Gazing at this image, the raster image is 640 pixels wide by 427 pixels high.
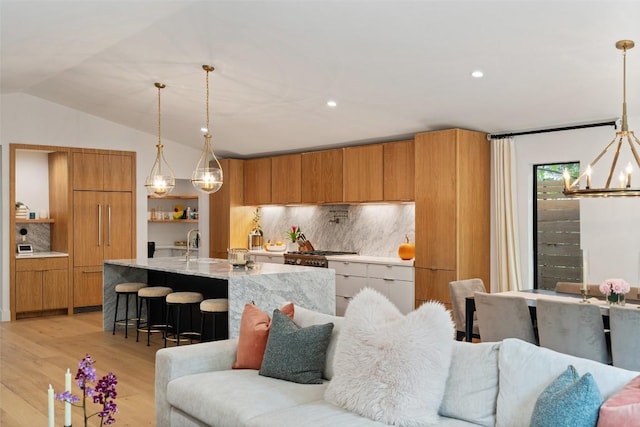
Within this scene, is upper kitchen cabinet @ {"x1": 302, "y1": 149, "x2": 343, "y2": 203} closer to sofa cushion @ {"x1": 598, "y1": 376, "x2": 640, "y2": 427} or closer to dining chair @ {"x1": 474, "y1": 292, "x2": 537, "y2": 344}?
dining chair @ {"x1": 474, "y1": 292, "x2": 537, "y2": 344}

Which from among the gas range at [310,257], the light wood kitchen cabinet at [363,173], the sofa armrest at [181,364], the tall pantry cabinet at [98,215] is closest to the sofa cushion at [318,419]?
the sofa armrest at [181,364]

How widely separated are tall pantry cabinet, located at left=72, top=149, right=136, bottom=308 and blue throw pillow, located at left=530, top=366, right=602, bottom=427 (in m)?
8.05

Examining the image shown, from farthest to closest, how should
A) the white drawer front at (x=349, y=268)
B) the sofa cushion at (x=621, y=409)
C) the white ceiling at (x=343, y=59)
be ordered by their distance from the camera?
1. the white drawer front at (x=349, y=268)
2. the white ceiling at (x=343, y=59)
3. the sofa cushion at (x=621, y=409)

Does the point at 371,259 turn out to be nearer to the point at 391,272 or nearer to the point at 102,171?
the point at 391,272

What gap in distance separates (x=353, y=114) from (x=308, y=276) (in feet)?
7.67

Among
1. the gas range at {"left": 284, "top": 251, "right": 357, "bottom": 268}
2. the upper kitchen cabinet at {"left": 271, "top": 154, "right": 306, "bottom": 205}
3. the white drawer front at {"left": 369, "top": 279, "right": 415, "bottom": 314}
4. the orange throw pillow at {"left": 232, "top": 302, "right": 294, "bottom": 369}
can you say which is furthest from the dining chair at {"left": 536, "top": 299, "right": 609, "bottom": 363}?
the upper kitchen cabinet at {"left": 271, "top": 154, "right": 306, "bottom": 205}

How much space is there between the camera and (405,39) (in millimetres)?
4930

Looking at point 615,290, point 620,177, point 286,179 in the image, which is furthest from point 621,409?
point 286,179

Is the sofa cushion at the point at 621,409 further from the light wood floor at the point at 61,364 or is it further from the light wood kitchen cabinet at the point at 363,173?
the light wood kitchen cabinet at the point at 363,173

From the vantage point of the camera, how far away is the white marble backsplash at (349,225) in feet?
26.7

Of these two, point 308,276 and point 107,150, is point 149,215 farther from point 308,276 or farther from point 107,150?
point 308,276

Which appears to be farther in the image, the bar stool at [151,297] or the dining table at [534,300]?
the bar stool at [151,297]

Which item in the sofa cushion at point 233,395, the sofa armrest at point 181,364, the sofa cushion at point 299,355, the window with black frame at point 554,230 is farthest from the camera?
Result: the window with black frame at point 554,230

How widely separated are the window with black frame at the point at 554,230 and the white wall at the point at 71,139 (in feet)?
18.5
